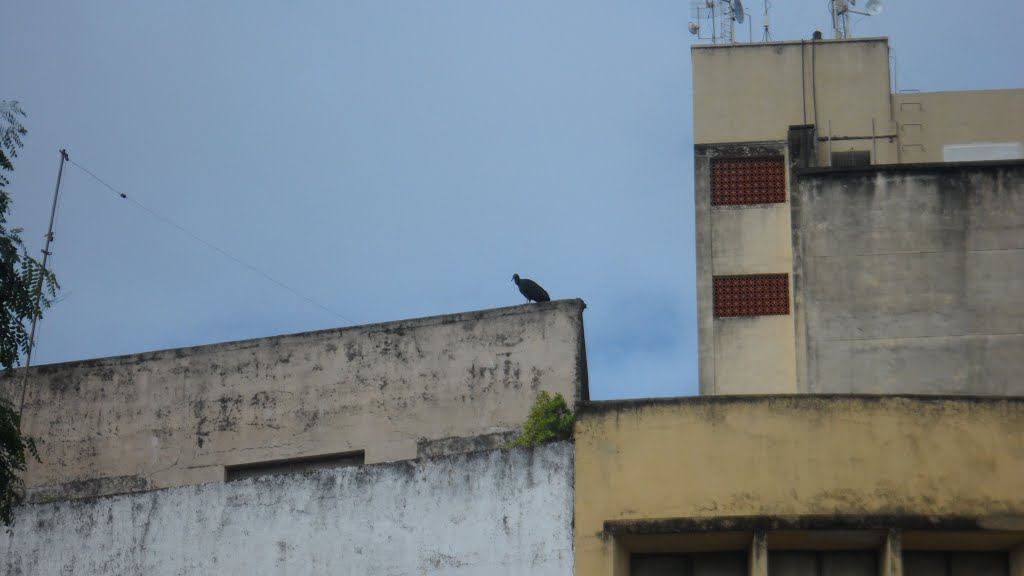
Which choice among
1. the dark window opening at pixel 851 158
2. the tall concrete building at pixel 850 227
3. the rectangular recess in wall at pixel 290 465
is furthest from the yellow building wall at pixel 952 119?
the rectangular recess in wall at pixel 290 465

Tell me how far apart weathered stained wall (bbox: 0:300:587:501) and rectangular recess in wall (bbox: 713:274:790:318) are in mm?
5291

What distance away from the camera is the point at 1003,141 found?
28719mm

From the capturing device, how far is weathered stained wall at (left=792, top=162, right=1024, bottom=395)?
2414 centimetres

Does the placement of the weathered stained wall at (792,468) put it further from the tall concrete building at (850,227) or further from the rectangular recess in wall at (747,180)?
the rectangular recess in wall at (747,180)

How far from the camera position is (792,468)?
50.0 ft

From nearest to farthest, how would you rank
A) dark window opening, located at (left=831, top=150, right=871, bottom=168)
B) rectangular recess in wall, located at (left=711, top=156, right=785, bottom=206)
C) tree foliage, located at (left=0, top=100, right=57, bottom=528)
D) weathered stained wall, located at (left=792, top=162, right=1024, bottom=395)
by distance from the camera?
tree foliage, located at (left=0, top=100, right=57, bottom=528) → weathered stained wall, located at (left=792, top=162, right=1024, bottom=395) → rectangular recess in wall, located at (left=711, top=156, right=785, bottom=206) → dark window opening, located at (left=831, top=150, right=871, bottom=168)

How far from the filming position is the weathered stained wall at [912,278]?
79.2 feet

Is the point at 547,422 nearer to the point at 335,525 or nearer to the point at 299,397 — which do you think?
the point at 299,397

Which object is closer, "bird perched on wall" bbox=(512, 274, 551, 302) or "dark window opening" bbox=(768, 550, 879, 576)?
"dark window opening" bbox=(768, 550, 879, 576)

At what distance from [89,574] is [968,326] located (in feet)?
40.1

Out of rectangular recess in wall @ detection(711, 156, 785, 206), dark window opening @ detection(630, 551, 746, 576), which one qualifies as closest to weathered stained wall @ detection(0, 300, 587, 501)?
rectangular recess in wall @ detection(711, 156, 785, 206)

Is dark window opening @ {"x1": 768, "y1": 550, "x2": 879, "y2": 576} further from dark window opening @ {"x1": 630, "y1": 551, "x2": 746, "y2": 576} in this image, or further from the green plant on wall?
the green plant on wall

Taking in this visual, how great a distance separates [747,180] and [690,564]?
12979 mm

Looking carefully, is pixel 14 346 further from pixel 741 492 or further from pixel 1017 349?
pixel 1017 349
